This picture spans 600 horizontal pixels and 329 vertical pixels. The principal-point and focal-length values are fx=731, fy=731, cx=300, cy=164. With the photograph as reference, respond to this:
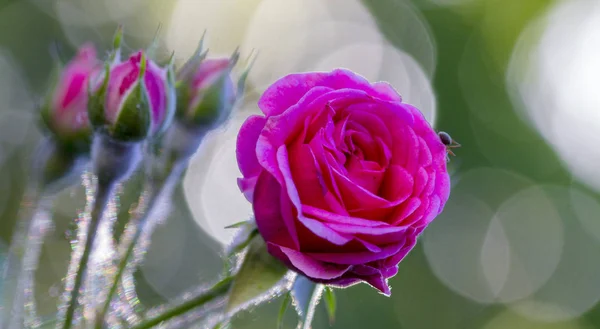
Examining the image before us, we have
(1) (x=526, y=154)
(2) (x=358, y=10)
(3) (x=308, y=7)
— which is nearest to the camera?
(1) (x=526, y=154)

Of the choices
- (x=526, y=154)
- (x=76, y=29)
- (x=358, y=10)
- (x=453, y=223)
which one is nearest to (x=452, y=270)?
(x=453, y=223)

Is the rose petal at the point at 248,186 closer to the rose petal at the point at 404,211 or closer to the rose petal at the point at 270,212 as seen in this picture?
the rose petal at the point at 270,212

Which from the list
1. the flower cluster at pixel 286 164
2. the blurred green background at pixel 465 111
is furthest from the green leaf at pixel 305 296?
the blurred green background at pixel 465 111

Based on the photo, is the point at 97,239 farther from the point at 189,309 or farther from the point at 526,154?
the point at 526,154

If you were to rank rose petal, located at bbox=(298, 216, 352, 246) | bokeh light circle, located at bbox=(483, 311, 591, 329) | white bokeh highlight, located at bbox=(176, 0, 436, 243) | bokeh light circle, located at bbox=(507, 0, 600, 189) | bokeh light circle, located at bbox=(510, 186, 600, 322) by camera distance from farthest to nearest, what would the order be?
bokeh light circle, located at bbox=(510, 186, 600, 322), bokeh light circle, located at bbox=(483, 311, 591, 329), bokeh light circle, located at bbox=(507, 0, 600, 189), white bokeh highlight, located at bbox=(176, 0, 436, 243), rose petal, located at bbox=(298, 216, 352, 246)

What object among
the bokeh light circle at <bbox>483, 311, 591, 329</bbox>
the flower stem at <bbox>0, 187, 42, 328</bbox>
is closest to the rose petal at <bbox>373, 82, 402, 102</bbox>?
the flower stem at <bbox>0, 187, 42, 328</bbox>

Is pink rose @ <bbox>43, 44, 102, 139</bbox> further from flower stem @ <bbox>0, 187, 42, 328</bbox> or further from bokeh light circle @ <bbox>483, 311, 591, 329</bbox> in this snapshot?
bokeh light circle @ <bbox>483, 311, 591, 329</bbox>

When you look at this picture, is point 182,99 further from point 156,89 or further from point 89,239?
point 89,239
